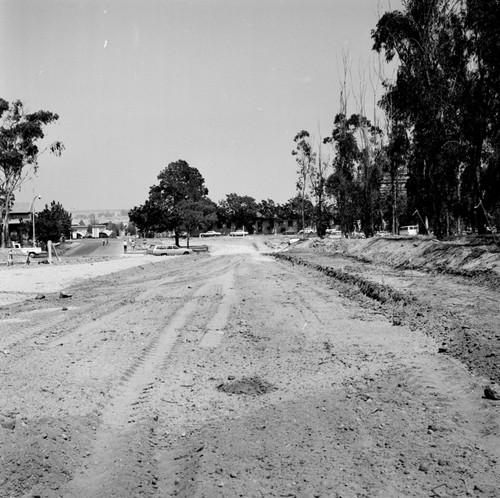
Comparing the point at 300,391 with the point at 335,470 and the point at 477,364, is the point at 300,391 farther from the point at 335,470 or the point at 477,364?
the point at 477,364

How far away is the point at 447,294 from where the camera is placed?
12.1m

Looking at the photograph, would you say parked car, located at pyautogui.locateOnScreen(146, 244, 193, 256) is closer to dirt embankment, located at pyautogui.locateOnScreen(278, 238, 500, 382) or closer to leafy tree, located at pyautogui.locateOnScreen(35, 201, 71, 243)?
leafy tree, located at pyautogui.locateOnScreen(35, 201, 71, 243)

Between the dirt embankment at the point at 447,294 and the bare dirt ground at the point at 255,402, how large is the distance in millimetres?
67

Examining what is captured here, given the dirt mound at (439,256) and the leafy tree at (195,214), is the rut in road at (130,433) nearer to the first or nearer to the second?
the dirt mound at (439,256)

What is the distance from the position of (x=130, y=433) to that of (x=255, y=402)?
143 centimetres

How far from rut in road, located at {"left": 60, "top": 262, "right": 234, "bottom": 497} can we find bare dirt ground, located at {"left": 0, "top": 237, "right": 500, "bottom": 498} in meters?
0.02

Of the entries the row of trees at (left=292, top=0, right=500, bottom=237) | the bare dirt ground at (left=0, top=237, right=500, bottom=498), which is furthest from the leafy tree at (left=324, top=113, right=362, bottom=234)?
the bare dirt ground at (left=0, top=237, right=500, bottom=498)

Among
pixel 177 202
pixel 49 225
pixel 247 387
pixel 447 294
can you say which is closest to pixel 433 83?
pixel 447 294

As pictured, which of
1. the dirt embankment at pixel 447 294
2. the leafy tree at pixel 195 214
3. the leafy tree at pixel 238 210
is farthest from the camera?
the leafy tree at pixel 238 210

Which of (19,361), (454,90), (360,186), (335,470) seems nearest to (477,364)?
(335,470)

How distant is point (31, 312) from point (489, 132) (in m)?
18.8

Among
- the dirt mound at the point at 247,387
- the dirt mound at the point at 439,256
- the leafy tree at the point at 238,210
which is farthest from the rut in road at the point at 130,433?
the leafy tree at the point at 238,210

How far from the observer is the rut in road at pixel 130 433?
4.02 m

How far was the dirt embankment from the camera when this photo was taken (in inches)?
300
